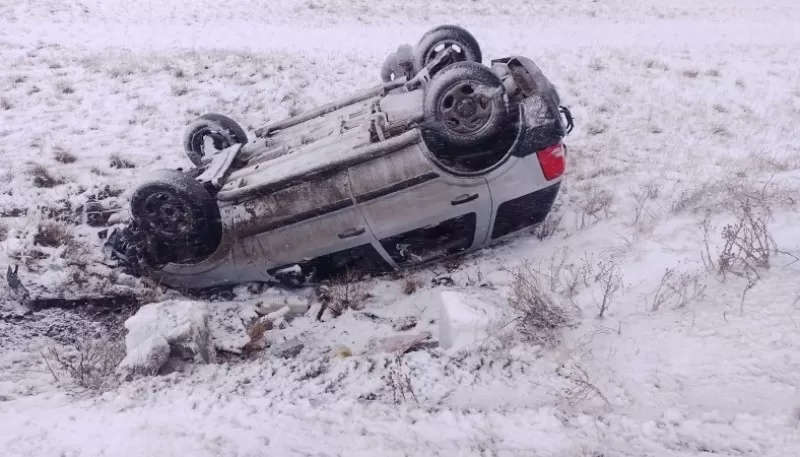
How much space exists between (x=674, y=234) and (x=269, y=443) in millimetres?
3456

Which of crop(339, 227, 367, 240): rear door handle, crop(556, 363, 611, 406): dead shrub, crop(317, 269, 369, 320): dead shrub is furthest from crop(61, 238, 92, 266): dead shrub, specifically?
crop(556, 363, 611, 406): dead shrub

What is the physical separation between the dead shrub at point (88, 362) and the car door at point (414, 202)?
202cm

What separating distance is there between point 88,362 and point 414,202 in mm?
2503

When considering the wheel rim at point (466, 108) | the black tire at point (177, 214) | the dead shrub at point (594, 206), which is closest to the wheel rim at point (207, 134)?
the black tire at point (177, 214)

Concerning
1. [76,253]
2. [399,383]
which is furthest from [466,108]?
[76,253]

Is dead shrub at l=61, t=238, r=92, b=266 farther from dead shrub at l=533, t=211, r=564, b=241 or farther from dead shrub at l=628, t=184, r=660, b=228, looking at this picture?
dead shrub at l=628, t=184, r=660, b=228

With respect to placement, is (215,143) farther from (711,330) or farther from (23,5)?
(23,5)

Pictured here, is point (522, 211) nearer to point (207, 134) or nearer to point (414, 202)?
point (414, 202)

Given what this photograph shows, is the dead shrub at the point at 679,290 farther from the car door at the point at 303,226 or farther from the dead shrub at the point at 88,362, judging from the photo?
the dead shrub at the point at 88,362

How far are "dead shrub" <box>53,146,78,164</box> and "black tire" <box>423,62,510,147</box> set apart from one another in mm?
5131

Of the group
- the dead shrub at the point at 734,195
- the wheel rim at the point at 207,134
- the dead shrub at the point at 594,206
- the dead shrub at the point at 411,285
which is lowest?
the dead shrub at the point at 411,285

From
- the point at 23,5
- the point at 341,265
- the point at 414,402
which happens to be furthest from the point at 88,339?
the point at 23,5

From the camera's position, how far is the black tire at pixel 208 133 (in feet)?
18.9

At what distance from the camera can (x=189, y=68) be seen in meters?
9.38
